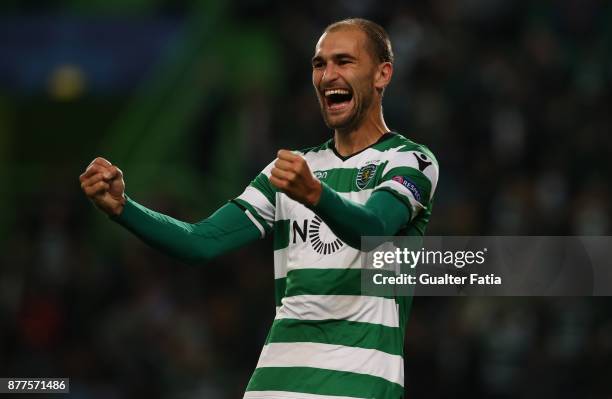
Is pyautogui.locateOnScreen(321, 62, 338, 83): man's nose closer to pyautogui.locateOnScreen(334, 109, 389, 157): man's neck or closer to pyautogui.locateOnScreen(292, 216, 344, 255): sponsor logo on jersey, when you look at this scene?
pyautogui.locateOnScreen(334, 109, 389, 157): man's neck

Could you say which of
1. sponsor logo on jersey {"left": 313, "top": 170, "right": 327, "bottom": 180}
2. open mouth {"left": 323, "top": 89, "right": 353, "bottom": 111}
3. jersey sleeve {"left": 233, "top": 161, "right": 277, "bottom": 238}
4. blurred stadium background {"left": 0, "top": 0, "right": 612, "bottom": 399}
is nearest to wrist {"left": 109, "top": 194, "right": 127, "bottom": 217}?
jersey sleeve {"left": 233, "top": 161, "right": 277, "bottom": 238}

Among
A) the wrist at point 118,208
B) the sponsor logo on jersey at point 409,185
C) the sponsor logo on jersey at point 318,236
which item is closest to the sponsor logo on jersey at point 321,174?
the sponsor logo on jersey at point 318,236

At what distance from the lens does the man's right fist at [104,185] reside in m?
4.23

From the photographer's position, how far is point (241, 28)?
43.2 ft

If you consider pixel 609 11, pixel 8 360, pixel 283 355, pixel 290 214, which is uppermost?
pixel 609 11

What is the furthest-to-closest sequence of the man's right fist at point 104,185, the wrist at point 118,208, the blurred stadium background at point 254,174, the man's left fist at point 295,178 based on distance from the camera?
1. the blurred stadium background at point 254,174
2. the wrist at point 118,208
3. the man's right fist at point 104,185
4. the man's left fist at point 295,178

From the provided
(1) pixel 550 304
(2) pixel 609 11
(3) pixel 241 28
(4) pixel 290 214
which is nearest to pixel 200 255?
(4) pixel 290 214

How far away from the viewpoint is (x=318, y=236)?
4.52 m

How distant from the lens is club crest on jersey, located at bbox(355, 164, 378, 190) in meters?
4.50

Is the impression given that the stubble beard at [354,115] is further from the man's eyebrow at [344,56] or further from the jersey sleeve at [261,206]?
the jersey sleeve at [261,206]

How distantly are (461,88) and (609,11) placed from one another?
1897mm

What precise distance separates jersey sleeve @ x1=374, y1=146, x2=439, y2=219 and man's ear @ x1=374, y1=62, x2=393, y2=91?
0.32 m

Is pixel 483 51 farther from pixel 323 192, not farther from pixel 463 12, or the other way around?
pixel 323 192

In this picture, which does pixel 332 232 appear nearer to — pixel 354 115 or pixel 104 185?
pixel 354 115
